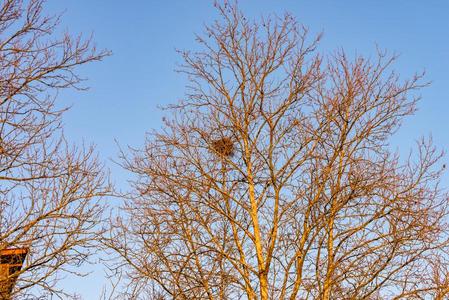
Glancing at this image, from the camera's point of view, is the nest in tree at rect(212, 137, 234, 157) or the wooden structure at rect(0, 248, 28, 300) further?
the nest in tree at rect(212, 137, 234, 157)

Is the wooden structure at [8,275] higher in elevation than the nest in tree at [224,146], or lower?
lower

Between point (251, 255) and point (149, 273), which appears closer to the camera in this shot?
point (149, 273)

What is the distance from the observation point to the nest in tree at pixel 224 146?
8734 millimetres

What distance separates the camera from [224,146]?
8.73 m

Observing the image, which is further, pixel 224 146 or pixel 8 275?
pixel 224 146

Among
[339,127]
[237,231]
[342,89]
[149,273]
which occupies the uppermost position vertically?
[342,89]

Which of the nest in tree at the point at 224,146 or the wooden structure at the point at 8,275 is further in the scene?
the nest in tree at the point at 224,146

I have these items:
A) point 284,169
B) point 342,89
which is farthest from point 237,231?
point 342,89

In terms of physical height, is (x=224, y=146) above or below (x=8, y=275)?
above

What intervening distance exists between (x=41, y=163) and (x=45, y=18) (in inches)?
82.0

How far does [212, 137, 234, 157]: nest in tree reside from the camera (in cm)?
873

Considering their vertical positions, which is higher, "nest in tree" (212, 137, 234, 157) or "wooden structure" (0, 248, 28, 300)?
"nest in tree" (212, 137, 234, 157)

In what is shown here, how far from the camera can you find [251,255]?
8.36m

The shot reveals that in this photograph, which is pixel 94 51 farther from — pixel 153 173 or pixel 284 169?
pixel 284 169
